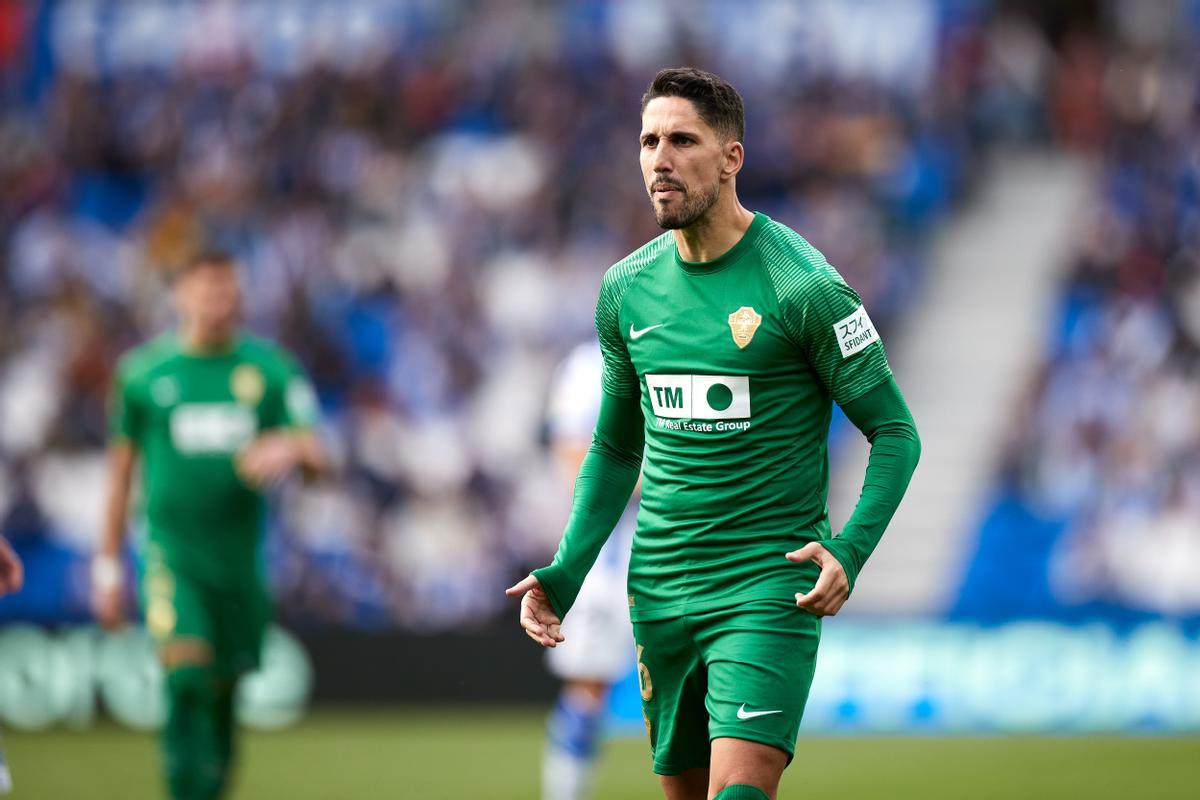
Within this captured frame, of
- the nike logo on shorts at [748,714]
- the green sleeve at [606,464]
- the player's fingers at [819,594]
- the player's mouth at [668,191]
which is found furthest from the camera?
the green sleeve at [606,464]

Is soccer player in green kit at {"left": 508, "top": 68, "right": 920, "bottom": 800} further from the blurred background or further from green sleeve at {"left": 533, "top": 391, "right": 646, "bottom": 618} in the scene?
the blurred background

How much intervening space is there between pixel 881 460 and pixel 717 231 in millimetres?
851

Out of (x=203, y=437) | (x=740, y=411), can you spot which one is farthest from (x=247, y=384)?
(x=740, y=411)

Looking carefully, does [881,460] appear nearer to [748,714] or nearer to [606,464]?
[748,714]

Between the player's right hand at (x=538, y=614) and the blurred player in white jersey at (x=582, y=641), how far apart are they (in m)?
3.33

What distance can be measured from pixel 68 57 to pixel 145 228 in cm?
371

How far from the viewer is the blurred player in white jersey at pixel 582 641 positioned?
28.8 ft

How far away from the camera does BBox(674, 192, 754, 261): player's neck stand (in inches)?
210

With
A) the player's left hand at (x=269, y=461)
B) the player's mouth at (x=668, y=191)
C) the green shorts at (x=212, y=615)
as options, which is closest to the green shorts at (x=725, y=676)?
the player's mouth at (x=668, y=191)

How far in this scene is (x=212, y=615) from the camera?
344 inches

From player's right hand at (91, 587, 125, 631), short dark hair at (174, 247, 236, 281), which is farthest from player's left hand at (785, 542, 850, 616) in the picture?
player's right hand at (91, 587, 125, 631)

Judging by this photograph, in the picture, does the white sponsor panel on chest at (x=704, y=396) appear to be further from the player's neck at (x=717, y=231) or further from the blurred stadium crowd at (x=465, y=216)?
the blurred stadium crowd at (x=465, y=216)

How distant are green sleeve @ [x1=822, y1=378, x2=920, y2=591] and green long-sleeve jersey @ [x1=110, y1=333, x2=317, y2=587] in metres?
4.54

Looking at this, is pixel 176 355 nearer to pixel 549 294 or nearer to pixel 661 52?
pixel 549 294
